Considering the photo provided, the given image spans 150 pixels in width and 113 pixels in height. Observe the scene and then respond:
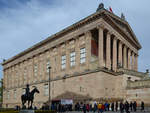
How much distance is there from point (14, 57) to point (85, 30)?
35115 mm

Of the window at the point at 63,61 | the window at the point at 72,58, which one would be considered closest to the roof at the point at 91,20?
the window at the point at 63,61

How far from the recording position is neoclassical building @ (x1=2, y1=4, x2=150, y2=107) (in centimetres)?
3625

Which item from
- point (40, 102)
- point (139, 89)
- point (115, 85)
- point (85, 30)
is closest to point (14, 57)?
point (40, 102)

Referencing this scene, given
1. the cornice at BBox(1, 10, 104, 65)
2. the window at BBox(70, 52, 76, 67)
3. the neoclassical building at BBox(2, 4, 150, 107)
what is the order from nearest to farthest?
the neoclassical building at BBox(2, 4, 150, 107), the cornice at BBox(1, 10, 104, 65), the window at BBox(70, 52, 76, 67)

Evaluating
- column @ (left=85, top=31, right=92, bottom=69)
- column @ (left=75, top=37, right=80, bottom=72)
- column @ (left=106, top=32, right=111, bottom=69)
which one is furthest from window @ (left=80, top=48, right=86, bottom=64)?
column @ (left=106, top=32, right=111, bottom=69)

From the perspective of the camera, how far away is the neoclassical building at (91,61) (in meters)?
36.2

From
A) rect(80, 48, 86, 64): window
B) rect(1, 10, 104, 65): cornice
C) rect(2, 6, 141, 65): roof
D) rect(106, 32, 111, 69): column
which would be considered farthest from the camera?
rect(80, 48, 86, 64): window

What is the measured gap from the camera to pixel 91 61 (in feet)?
124

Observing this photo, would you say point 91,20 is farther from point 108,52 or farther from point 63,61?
point 63,61

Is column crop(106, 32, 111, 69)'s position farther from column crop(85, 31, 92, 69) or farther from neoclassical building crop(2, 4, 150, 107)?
column crop(85, 31, 92, 69)

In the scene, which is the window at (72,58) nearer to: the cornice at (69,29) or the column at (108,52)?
the cornice at (69,29)

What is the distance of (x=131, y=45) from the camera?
49812 mm

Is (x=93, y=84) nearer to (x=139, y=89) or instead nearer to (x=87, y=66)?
(x=87, y=66)

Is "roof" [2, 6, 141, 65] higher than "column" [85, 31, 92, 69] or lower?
higher
